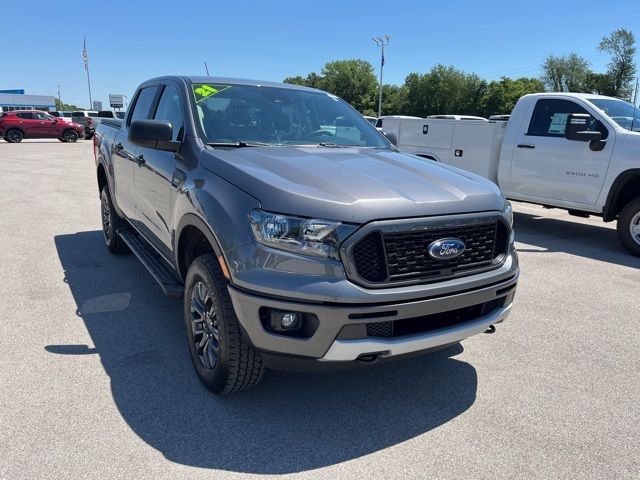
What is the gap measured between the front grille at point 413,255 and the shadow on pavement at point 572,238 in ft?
14.5

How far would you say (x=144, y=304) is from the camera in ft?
14.7

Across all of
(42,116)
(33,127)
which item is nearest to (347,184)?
(33,127)

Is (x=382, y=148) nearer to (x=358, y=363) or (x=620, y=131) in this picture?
(x=358, y=363)

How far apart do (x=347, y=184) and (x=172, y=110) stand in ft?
6.48

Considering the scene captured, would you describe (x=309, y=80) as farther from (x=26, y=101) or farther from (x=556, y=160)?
(x=556, y=160)

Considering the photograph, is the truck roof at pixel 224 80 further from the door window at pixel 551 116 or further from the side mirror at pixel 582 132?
the door window at pixel 551 116

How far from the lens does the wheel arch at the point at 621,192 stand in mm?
6656

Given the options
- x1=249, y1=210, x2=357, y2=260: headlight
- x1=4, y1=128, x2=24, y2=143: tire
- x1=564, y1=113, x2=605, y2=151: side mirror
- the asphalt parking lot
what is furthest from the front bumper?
x1=4, y1=128, x2=24, y2=143: tire

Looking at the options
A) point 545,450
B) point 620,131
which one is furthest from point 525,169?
point 545,450

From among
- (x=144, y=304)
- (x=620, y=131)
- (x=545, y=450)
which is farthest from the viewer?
(x=620, y=131)

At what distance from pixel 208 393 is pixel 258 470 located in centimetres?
76

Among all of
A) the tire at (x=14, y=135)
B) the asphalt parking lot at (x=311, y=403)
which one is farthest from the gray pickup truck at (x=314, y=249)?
the tire at (x=14, y=135)

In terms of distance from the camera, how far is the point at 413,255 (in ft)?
8.39

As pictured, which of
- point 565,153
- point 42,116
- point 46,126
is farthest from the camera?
point 46,126
